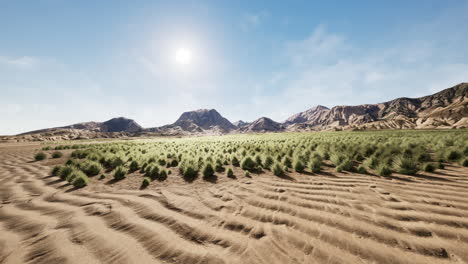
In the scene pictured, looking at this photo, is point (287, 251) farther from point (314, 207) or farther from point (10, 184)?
point (10, 184)

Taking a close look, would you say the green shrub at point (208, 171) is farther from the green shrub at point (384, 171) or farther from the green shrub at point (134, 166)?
the green shrub at point (384, 171)

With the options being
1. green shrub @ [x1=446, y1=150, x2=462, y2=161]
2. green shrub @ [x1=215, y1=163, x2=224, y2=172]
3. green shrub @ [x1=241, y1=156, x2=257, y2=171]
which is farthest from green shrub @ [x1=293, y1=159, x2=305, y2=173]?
green shrub @ [x1=446, y1=150, x2=462, y2=161]

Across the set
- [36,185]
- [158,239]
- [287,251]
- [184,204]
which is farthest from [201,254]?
[36,185]

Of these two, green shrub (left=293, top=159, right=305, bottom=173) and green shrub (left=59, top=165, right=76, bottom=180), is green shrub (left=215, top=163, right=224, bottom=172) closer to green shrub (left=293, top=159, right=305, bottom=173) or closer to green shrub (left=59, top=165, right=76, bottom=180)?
green shrub (left=293, top=159, right=305, bottom=173)

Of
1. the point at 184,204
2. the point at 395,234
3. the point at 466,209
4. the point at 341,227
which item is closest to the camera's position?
the point at 395,234

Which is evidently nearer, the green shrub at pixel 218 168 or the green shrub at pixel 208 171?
the green shrub at pixel 208 171

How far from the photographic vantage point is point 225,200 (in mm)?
3775

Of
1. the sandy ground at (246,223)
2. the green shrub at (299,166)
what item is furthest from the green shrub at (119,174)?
the green shrub at (299,166)

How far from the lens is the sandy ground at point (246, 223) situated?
2012 mm

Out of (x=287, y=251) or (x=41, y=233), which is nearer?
(x=287, y=251)

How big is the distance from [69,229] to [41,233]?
34cm

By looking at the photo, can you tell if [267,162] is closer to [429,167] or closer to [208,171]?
[208,171]

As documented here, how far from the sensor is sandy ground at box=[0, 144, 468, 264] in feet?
6.60

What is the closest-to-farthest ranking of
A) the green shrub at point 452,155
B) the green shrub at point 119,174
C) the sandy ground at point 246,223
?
the sandy ground at point 246,223
the green shrub at point 119,174
the green shrub at point 452,155
